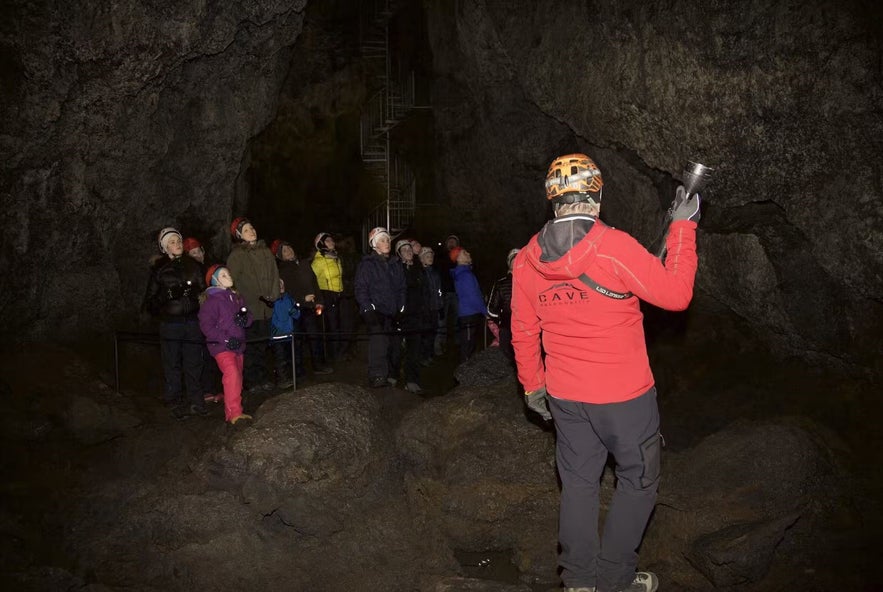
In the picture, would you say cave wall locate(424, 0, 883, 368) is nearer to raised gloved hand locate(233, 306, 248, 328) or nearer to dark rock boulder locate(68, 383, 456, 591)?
dark rock boulder locate(68, 383, 456, 591)

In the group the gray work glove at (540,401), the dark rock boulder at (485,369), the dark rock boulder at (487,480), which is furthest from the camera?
the dark rock boulder at (485,369)

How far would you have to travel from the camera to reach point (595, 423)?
4102 millimetres

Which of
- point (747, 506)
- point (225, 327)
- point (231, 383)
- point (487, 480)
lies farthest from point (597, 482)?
point (225, 327)

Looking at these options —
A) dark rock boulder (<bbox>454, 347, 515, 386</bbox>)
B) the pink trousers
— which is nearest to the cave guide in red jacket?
dark rock boulder (<bbox>454, 347, 515, 386</bbox>)

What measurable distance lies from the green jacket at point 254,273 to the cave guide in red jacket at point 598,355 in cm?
565

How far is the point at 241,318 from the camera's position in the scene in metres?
7.82

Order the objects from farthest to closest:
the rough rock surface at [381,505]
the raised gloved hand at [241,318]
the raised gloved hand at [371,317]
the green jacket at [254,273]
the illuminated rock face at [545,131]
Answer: the green jacket at [254,273] → the raised gloved hand at [371,317] → the raised gloved hand at [241,318] → the illuminated rock face at [545,131] → the rough rock surface at [381,505]

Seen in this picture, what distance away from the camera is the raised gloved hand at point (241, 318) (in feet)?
25.5

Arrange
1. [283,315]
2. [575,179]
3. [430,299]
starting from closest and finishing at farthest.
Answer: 1. [575,179]
2. [283,315]
3. [430,299]

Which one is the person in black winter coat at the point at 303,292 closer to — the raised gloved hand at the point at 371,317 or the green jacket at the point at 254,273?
the green jacket at the point at 254,273

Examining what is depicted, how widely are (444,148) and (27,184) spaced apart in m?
9.98

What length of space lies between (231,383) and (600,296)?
4759 millimetres

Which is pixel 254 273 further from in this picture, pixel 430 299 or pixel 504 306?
pixel 504 306

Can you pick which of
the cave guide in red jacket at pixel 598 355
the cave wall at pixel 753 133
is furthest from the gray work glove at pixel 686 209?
the cave wall at pixel 753 133
